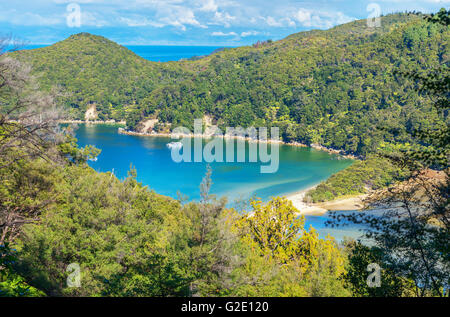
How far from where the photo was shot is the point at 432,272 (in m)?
7.25

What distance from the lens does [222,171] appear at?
6525 centimetres

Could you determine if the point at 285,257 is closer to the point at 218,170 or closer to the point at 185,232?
the point at 185,232

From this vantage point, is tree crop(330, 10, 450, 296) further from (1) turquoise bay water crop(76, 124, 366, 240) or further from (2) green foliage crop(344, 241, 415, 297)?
(1) turquoise bay water crop(76, 124, 366, 240)

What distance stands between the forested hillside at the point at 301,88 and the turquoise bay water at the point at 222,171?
1193 cm

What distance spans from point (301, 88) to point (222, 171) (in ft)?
173

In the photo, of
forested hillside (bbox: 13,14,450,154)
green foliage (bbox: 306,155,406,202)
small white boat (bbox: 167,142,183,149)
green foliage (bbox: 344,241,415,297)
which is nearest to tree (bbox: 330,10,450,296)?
green foliage (bbox: 344,241,415,297)

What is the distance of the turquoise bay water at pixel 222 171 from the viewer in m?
53.5

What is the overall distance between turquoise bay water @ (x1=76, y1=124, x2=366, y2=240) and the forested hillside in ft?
39.1

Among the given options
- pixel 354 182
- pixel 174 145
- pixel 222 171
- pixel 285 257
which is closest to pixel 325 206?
pixel 354 182

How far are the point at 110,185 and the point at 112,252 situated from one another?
16.7ft
